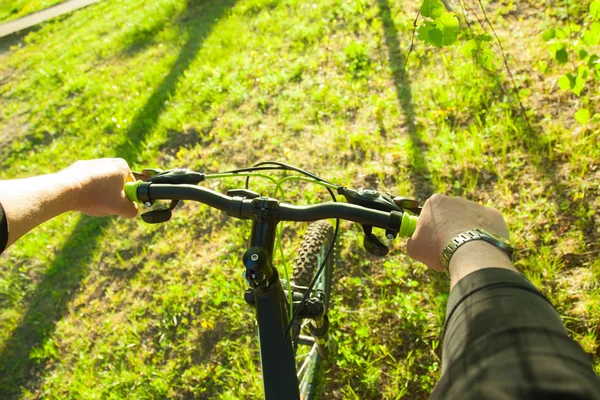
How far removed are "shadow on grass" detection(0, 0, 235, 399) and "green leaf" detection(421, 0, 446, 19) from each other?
3.52 metres

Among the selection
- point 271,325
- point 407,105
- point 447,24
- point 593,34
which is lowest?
point 407,105

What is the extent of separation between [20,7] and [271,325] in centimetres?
1385

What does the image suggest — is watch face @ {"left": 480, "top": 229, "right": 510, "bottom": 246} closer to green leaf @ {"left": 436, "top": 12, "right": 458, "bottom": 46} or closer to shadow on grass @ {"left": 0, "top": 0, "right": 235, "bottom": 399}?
green leaf @ {"left": 436, "top": 12, "right": 458, "bottom": 46}

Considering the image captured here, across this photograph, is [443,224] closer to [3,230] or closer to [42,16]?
[3,230]

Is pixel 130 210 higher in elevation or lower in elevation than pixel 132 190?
lower

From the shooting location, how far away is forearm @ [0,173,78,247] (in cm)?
153

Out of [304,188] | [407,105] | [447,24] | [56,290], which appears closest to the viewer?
[447,24]

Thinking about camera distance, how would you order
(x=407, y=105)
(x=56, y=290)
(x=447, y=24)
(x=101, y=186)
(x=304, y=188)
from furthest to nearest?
1. (x=407, y=105)
2. (x=56, y=290)
3. (x=304, y=188)
4. (x=101, y=186)
5. (x=447, y=24)

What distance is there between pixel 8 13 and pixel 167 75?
364 inches

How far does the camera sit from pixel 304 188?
363cm

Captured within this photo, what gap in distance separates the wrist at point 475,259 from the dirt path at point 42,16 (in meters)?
11.1

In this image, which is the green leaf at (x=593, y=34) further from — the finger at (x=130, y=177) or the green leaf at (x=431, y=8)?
the finger at (x=130, y=177)

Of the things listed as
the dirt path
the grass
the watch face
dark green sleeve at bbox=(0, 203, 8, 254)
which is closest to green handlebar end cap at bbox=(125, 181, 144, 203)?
dark green sleeve at bbox=(0, 203, 8, 254)

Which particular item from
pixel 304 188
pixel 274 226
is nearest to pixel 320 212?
pixel 274 226
